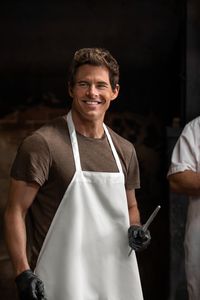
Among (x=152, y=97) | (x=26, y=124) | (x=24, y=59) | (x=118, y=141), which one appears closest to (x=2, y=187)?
(x=26, y=124)

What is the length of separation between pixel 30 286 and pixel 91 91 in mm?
753

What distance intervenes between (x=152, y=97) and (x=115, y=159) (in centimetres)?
170

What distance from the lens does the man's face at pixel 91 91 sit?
2.55 metres

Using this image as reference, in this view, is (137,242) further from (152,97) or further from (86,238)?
(152,97)

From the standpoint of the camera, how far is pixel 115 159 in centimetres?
267

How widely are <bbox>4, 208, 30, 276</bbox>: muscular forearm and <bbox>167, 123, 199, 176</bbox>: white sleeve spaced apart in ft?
3.43

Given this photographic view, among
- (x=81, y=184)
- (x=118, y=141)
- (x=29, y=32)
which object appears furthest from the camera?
(x=29, y=32)

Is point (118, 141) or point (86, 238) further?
point (118, 141)

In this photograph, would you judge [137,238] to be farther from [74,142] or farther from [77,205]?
[74,142]

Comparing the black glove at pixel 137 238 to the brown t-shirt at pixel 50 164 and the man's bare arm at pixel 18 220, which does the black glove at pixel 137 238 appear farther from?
the man's bare arm at pixel 18 220

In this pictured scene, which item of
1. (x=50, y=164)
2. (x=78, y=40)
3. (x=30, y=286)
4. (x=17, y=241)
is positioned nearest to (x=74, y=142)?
(x=50, y=164)

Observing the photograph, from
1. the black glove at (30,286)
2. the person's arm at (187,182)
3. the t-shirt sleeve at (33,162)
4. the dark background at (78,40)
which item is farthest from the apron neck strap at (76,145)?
the dark background at (78,40)

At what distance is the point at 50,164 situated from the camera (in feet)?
8.13

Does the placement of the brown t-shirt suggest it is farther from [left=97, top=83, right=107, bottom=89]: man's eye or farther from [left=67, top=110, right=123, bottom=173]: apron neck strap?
[left=97, top=83, right=107, bottom=89]: man's eye
